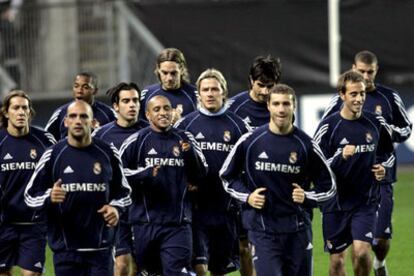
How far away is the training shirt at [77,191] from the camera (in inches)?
481

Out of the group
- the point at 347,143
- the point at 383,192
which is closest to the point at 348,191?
the point at 347,143

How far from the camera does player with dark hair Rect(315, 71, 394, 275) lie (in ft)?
46.6

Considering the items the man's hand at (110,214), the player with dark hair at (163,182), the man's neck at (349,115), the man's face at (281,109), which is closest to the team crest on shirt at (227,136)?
the player with dark hair at (163,182)

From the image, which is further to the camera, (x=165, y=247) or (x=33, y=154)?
(x=33, y=154)

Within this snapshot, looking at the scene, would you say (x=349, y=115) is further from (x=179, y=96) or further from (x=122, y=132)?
(x=122, y=132)

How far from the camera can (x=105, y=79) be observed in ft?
84.7

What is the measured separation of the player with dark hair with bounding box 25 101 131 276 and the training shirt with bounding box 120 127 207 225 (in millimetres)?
954

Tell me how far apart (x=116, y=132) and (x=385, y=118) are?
3.24 meters

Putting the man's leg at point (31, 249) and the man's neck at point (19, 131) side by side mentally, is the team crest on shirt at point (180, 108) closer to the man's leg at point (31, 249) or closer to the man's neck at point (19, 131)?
the man's neck at point (19, 131)

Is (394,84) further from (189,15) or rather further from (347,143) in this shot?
(347,143)

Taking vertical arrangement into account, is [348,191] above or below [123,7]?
below

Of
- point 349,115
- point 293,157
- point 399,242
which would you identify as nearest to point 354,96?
point 349,115

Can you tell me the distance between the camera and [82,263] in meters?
12.3

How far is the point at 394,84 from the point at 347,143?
39.8ft
